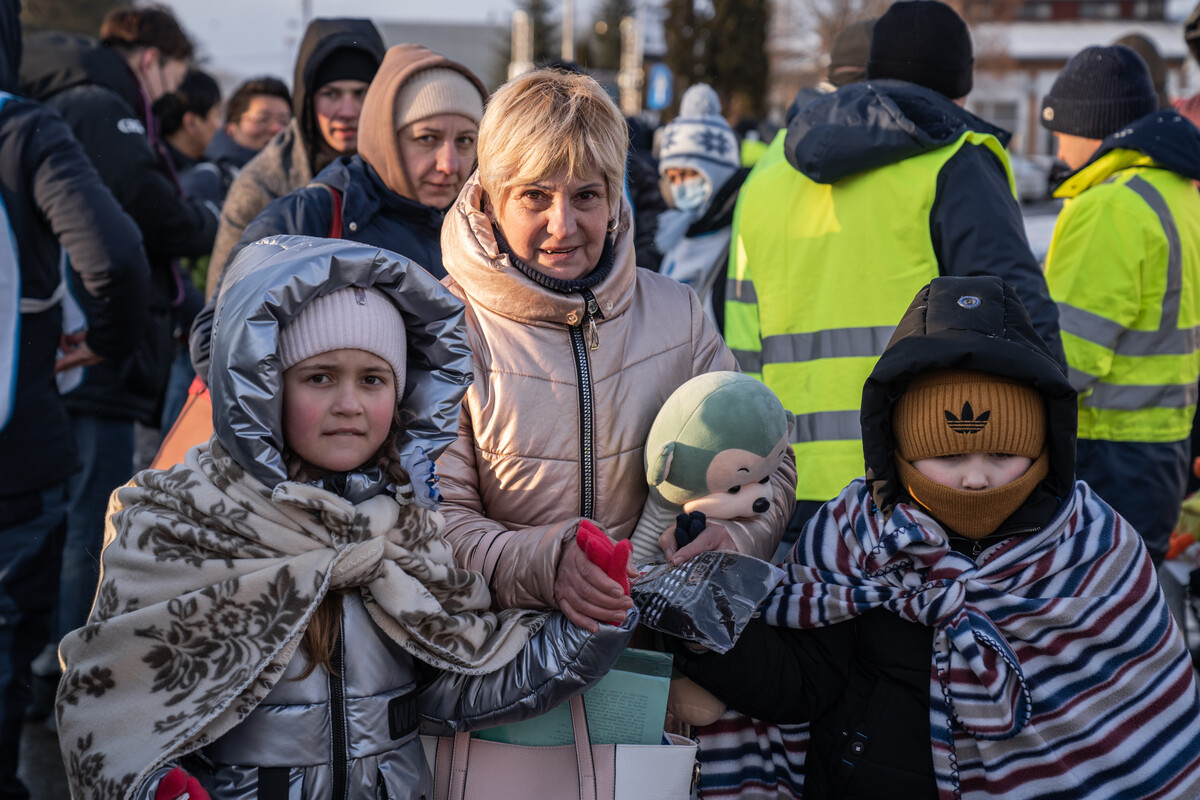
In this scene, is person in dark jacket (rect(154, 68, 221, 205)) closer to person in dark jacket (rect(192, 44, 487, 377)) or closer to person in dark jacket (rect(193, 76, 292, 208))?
person in dark jacket (rect(193, 76, 292, 208))

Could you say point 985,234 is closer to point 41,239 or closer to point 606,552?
point 606,552

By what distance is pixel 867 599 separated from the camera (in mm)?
2289

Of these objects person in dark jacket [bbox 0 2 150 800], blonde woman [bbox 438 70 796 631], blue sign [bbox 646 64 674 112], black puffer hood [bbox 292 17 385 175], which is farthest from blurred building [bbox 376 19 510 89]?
blonde woman [bbox 438 70 796 631]

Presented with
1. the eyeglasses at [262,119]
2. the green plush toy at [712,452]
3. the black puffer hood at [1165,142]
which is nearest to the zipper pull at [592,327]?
the green plush toy at [712,452]

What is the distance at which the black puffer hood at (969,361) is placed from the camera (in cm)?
218

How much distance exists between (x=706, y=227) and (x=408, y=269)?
2892 millimetres

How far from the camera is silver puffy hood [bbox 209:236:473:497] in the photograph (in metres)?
2.00

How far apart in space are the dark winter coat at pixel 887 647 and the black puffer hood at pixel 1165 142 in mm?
2199

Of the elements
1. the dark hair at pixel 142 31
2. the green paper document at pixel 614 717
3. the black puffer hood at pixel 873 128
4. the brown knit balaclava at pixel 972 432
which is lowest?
the green paper document at pixel 614 717

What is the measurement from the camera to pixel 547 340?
2375 millimetres

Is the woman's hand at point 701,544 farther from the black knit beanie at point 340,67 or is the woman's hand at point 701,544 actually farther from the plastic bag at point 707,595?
the black knit beanie at point 340,67

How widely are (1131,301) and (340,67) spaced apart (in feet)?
10.1

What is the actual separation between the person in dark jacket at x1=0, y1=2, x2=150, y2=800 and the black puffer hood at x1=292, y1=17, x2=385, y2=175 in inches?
36.0

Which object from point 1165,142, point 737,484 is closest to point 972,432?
point 737,484
